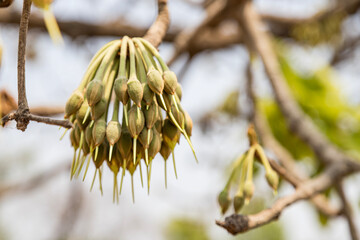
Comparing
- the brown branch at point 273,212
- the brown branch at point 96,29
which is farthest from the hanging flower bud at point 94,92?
the brown branch at point 96,29

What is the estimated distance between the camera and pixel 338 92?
2406 mm

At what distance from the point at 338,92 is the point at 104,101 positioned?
202 centimetres

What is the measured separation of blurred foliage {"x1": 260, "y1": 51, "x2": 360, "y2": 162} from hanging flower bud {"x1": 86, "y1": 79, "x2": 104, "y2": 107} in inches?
61.9

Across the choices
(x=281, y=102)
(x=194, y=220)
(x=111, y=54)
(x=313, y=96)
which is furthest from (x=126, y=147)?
(x=194, y=220)

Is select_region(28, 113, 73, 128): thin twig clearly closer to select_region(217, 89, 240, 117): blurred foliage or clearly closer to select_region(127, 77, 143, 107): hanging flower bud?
select_region(127, 77, 143, 107): hanging flower bud

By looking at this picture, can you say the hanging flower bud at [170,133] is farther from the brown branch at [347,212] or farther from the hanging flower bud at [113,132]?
the brown branch at [347,212]

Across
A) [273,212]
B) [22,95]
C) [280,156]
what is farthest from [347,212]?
[22,95]

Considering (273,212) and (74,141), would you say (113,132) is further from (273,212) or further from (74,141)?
(273,212)

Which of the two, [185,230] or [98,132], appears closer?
[98,132]

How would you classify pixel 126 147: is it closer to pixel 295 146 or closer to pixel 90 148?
pixel 90 148

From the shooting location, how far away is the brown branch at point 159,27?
2.74 feet

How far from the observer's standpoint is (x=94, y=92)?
65 centimetres

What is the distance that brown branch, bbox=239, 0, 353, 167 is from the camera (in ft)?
4.95

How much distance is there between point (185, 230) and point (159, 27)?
464 cm
